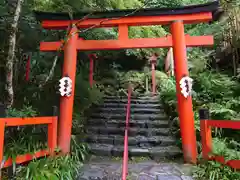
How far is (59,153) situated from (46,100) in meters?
1.75

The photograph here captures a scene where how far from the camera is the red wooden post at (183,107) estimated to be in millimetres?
4547

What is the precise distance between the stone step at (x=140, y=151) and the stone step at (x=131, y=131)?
610mm

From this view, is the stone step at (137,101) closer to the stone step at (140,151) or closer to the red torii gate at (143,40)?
the stone step at (140,151)

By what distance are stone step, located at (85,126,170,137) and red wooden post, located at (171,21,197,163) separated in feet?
4.13

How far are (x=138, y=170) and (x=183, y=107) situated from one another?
165cm

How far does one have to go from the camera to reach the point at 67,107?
491 cm

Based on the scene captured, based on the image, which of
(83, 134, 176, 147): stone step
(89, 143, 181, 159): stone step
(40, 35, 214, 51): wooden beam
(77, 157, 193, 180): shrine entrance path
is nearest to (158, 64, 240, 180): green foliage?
(77, 157, 193, 180): shrine entrance path

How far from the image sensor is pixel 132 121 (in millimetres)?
6465

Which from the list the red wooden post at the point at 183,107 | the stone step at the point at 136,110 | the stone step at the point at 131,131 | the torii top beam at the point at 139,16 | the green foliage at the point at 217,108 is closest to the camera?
the green foliage at the point at 217,108

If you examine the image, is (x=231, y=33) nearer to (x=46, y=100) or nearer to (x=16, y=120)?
(x=46, y=100)

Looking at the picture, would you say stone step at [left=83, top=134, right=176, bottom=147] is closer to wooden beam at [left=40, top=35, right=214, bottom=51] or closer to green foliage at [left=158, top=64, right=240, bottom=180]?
green foliage at [left=158, top=64, right=240, bottom=180]

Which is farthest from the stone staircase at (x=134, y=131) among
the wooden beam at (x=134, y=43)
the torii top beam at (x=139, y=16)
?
the torii top beam at (x=139, y=16)

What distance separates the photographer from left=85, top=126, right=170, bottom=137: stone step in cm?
588

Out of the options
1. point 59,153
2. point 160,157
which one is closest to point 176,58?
point 160,157
